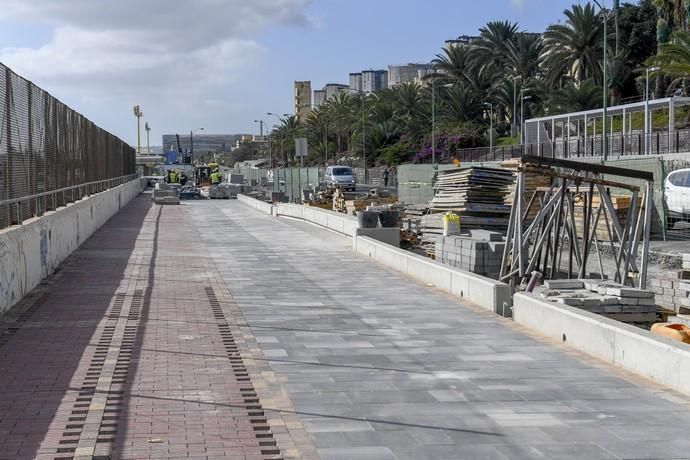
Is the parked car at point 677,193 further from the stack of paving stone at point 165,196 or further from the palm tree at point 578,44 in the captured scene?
the palm tree at point 578,44

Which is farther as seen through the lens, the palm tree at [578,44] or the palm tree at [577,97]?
the palm tree at [578,44]

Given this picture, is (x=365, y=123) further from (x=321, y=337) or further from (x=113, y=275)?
(x=321, y=337)

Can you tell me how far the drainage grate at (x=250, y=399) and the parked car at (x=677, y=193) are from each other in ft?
57.5

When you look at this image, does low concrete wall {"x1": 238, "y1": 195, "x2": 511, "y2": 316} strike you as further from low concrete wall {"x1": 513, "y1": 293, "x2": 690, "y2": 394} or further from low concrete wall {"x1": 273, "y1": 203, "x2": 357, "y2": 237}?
low concrete wall {"x1": 513, "y1": 293, "x2": 690, "y2": 394}

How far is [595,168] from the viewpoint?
44.2 feet

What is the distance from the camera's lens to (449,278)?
15.1 m

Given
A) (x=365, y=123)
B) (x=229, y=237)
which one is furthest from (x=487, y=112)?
(x=229, y=237)

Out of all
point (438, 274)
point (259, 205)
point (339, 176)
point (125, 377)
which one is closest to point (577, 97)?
point (339, 176)

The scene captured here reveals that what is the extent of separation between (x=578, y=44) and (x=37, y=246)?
2273 inches

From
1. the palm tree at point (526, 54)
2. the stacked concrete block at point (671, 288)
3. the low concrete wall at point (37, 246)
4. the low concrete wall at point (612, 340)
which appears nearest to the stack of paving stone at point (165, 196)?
the low concrete wall at point (37, 246)

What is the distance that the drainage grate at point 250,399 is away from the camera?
6809mm

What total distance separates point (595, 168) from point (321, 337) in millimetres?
4886

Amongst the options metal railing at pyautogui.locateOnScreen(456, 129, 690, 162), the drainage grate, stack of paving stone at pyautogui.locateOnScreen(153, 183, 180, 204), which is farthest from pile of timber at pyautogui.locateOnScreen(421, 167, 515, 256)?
stack of paving stone at pyautogui.locateOnScreen(153, 183, 180, 204)

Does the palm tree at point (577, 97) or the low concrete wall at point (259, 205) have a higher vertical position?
the palm tree at point (577, 97)
